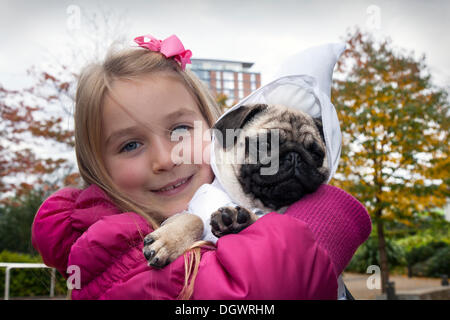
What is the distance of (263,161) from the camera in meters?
1.23

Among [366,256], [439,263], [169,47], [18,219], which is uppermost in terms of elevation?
[169,47]

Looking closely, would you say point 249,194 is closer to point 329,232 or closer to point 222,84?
point 329,232

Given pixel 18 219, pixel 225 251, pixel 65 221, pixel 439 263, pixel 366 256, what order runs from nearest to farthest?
pixel 225 251, pixel 65 221, pixel 18 219, pixel 366 256, pixel 439 263

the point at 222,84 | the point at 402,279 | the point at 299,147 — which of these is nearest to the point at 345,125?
the point at 222,84

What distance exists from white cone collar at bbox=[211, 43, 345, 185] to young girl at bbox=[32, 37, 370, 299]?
17cm

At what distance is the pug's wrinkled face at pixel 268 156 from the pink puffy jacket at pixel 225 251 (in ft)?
0.24

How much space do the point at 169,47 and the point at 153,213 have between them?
2.05ft

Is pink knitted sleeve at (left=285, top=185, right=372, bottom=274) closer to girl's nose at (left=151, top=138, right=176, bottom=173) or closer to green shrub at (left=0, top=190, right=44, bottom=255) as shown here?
girl's nose at (left=151, top=138, right=176, bottom=173)

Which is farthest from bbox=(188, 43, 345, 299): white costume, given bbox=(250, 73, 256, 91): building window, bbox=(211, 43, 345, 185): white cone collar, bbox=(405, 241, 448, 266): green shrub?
bbox=(405, 241, 448, 266): green shrub

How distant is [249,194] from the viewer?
4.13 feet

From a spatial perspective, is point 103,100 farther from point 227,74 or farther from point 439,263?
point 439,263

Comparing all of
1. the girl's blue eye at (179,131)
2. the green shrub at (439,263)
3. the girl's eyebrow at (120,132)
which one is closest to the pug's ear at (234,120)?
the girl's blue eye at (179,131)

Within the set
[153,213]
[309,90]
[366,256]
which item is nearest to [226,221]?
[153,213]

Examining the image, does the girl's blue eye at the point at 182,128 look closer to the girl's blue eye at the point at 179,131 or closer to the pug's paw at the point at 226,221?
the girl's blue eye at the point at 179,131
